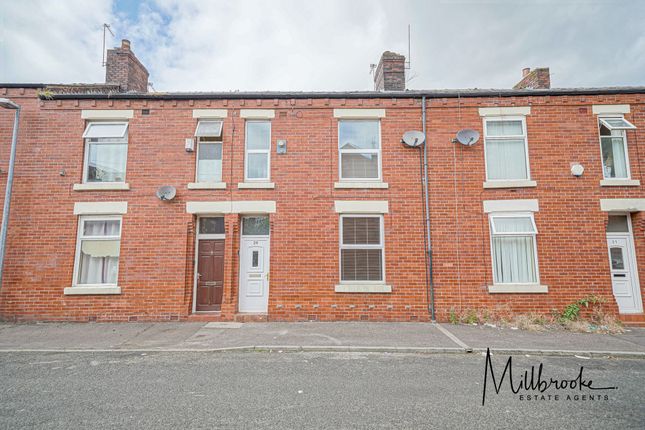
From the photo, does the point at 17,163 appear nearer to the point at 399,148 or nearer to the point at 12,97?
the point at 12,97

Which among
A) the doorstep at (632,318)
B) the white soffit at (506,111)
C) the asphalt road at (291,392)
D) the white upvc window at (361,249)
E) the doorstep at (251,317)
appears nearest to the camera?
the asphalt road at (291,392)

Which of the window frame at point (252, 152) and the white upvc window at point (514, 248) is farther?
the window frame at point (252, 152)

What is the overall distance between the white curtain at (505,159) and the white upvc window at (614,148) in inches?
81.9

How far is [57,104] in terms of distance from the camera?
9.03m

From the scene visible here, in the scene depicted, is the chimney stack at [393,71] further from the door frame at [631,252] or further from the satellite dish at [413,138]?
the door frame at [631,252]

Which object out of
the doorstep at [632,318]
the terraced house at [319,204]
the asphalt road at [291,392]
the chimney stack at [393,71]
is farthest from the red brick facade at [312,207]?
the asphalt road at [291,392]

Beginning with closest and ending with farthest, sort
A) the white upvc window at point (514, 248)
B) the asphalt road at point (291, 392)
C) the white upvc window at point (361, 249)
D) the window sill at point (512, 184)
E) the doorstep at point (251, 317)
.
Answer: the asphalt road at point (291, 392) < the doorstep at point (251, 317) < the white upvc window at point (514, 248) < the window sill at point (512, 184) < the white upvc window at point (361, 249)

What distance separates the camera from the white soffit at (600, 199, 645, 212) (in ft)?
27.7

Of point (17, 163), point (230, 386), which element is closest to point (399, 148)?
point (230, 386)

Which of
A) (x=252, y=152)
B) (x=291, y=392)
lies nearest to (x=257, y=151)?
(x=252, y=152)

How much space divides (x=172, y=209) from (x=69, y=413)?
5558mm

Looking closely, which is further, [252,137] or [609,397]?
[252,137]

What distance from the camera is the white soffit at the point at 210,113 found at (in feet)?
30.0

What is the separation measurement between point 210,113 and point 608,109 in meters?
10.9
